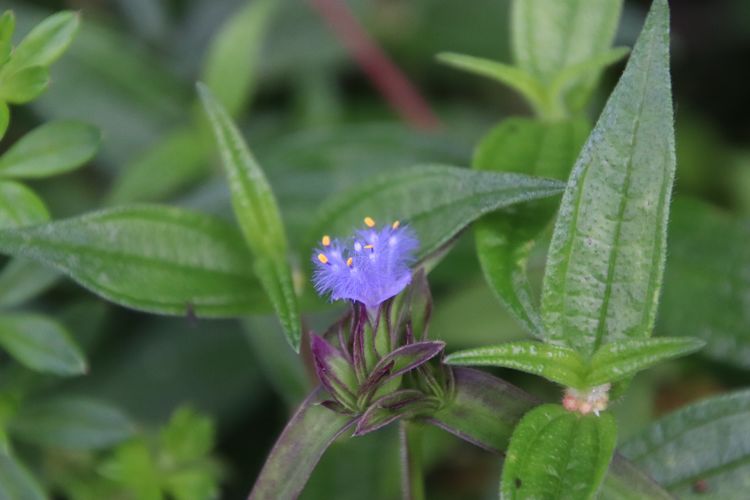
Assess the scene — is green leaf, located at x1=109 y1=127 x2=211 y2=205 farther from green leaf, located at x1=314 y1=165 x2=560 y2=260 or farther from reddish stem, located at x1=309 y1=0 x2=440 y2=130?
green leaf, located at x1=314 y1=165 x2=560 y2=260

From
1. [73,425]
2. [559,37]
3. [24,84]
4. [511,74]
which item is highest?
[559,37]

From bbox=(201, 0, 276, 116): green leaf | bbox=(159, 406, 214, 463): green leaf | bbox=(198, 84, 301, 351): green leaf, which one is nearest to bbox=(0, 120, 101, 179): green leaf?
bbox=(198, 84, 301, 351): green leaf

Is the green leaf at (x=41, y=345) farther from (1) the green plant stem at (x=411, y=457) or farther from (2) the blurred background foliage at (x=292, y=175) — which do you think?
(1) the green plant stem at (x=411, y=457)

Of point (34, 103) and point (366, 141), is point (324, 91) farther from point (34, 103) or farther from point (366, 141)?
point (34, 103)

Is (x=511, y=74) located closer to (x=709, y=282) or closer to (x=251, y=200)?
(x=251, y=200)

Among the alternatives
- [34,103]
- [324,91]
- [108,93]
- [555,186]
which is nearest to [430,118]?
[324,91]

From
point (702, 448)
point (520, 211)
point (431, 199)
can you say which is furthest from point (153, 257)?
point (702, 448)

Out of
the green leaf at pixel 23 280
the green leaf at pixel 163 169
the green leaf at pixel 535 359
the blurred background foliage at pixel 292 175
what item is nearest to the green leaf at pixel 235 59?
the blurred background foliage at pixel 292 175
